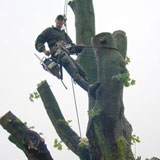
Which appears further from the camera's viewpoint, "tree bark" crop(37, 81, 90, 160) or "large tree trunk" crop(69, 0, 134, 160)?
"tree bark" crop(37, 81, 90, 160)

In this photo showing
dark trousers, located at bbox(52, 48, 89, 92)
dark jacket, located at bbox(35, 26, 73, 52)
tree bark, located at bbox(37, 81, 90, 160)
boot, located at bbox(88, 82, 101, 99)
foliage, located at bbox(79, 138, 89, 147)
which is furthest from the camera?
dark jacket, located at bbox(35, 26, 73, 52)

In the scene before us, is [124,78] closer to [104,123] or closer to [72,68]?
[104,123]

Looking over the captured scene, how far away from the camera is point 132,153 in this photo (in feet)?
13.7

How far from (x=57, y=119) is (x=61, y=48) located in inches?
58.4

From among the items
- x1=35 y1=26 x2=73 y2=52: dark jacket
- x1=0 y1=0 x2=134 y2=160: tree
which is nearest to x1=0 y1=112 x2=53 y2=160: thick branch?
x1=0 y1=0 x2=134 y2=160: tree

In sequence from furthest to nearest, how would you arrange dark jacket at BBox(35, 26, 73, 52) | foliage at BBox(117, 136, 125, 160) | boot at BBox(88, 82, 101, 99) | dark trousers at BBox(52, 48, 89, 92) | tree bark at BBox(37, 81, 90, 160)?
dark jacket at BBox(35, 26, 73, 52) < dark trousers at BBox(52, 48, 89, 92) < tree bark at BBox(37, 81, 90, 160) < boot at BBox(88, 82, 101, 99) < foliage at BBox(117, 136, 125, 160)

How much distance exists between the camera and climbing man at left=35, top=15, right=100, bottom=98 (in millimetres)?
5281

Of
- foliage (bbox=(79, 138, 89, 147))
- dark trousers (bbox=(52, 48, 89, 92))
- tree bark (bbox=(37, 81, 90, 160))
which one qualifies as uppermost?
dark trousers (bbox=(52, 48, 89, 92))

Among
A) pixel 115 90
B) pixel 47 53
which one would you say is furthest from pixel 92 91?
pixel 47 53

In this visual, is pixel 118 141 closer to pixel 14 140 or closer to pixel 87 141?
pixel 87 141

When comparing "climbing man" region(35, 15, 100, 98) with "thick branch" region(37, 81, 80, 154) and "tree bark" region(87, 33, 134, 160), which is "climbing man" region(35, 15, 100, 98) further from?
"tree bark" region(87, 33, 134, 160)

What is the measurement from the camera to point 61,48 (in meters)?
5.66

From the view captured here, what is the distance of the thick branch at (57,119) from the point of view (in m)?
4.75

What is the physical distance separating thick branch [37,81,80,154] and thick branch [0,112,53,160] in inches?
29.9
